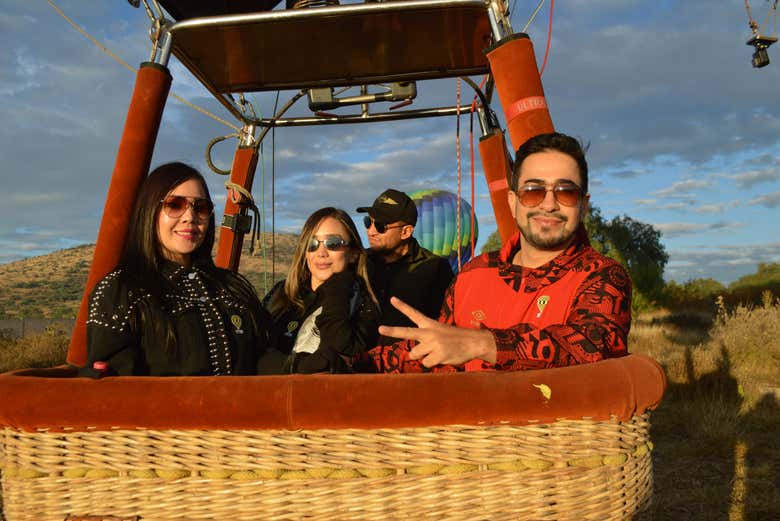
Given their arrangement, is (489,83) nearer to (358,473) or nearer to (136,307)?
(136,307)

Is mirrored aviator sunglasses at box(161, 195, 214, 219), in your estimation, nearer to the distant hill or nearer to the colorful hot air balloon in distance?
the colorful hot air balloon in distance

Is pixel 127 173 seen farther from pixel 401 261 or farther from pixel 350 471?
pixel 401 261

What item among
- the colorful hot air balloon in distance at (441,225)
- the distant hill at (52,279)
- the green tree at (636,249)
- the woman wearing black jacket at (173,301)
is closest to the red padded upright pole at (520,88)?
the woman wearing black jacket at (173,301)

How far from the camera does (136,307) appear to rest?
1715 millimetres

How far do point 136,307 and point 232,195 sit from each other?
196cm

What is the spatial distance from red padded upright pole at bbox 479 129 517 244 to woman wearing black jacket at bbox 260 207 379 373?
0.92 metres

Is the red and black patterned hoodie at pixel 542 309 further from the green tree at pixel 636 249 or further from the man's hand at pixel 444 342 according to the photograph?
the green tree at pixel 636 249

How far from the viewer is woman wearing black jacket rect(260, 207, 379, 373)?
2.33 meters

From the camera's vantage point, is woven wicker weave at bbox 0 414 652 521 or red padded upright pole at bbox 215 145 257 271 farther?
red padded upright pole at bbox 215 145 257 271

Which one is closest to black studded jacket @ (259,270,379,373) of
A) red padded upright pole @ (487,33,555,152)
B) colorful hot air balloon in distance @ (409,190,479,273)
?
red padded upright pole @ (487,33,555,152)

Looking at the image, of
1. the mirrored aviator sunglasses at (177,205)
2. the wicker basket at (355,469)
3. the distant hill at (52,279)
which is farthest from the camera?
the distant hill at (52,279)

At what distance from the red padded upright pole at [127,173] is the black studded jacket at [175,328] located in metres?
0.26

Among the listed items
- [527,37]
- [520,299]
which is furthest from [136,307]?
[527,37]

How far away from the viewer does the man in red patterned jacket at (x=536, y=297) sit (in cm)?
136
